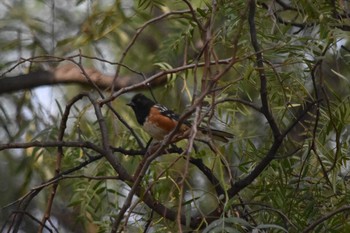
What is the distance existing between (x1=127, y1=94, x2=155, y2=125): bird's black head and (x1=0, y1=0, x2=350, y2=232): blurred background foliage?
10 centimetres

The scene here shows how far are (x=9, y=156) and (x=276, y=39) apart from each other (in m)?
2.34

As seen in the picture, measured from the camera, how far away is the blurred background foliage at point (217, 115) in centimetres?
220

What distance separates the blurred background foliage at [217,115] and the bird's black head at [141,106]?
10 centimetres

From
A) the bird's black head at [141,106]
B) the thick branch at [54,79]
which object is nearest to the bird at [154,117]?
the bird's black head at [141,106]

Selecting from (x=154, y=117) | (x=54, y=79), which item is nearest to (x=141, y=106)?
(x=154, y=117)

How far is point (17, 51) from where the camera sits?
4320 millimetres

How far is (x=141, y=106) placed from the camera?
12.3ft

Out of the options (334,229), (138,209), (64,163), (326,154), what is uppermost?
(64,163)

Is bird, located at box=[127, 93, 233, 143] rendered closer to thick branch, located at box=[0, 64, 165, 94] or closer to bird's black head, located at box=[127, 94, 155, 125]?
bird's black head, located at box=[127, 94, 155, 125]

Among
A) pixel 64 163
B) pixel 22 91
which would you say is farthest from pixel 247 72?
pixel 22 91

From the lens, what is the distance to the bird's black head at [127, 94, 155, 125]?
3.73 metres

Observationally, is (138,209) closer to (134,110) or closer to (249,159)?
(249,159)

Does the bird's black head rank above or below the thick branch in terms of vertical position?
below

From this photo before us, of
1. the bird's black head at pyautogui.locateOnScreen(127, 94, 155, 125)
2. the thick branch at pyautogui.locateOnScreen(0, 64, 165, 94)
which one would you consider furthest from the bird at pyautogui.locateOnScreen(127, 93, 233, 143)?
the thick branch at pyautogui.locateOnScreen(0, 64, 165, 94)
